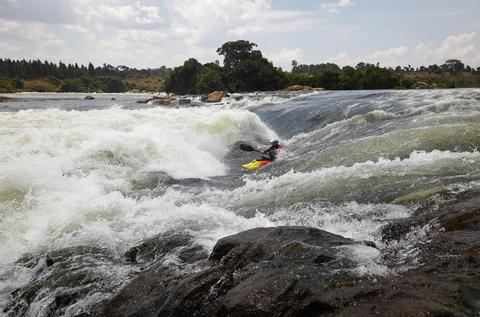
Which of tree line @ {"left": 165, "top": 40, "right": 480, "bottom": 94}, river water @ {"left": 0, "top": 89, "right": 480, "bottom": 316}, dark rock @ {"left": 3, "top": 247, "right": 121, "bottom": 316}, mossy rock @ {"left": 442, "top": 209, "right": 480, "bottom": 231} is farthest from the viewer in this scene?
tree line @ {"left": 165, "top": 40, "right": 480, "bottom": 94}

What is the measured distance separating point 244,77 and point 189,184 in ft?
140

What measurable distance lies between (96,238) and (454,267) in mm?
4066

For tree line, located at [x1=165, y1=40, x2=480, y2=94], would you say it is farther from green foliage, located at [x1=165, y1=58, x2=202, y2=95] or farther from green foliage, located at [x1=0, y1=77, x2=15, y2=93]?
green foliage, located at [x1=0, y1=77, x2=15, y2=93]

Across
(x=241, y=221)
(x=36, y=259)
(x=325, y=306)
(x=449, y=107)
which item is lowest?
(x=36, y=259)

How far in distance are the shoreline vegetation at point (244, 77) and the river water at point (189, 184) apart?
3169 centimetres

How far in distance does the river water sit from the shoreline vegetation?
31.7 metres

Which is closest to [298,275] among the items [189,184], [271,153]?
[189,184]

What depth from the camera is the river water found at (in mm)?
4699

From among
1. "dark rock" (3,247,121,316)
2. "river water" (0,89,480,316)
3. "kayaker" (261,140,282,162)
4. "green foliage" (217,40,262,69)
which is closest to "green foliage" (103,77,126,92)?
"green foliage" (217,40,262,69)

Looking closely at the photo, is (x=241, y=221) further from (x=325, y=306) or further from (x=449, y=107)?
(x=449, y=107)

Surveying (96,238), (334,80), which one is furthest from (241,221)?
(334,80)

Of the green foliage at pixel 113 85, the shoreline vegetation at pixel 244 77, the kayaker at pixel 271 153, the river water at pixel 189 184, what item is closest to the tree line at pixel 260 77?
the shoreline vegetation at pixel 244 77

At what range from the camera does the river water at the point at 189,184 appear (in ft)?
15.4

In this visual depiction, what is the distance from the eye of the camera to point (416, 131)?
840 cm
